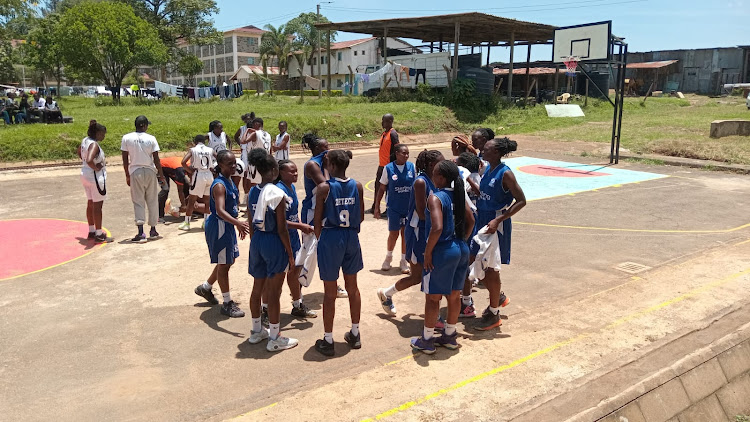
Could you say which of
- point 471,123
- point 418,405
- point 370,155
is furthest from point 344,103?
point 418,405

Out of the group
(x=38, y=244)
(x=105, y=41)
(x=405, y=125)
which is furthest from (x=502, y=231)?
(x=105, y=41)

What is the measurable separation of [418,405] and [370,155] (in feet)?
57.6

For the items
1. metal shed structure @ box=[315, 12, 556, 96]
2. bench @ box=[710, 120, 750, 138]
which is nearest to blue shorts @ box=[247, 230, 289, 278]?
bench @ box=[710, 120, 750, 138]

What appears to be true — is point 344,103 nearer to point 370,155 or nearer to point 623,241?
point 370,155

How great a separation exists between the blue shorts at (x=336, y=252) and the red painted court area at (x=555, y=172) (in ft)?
42.7

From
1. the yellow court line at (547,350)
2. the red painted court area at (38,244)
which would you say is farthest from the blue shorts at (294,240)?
the red painted court area at (38,244)

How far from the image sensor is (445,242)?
195 inches

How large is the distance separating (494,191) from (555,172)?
12476 millimetres

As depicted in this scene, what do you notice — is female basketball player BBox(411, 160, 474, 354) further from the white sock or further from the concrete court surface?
the white sock

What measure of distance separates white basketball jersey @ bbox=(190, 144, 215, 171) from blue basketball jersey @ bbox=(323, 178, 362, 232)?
4.96 m

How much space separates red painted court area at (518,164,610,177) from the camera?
16753 mm

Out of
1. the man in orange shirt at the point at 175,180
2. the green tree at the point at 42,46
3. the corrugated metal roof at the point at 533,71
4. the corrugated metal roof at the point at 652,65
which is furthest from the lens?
the corrugated metal roof at the point at 652,65

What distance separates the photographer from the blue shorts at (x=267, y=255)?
5043 mm

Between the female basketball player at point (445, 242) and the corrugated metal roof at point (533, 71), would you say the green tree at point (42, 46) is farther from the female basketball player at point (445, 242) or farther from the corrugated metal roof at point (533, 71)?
the female basketball player at point (445, 242)
